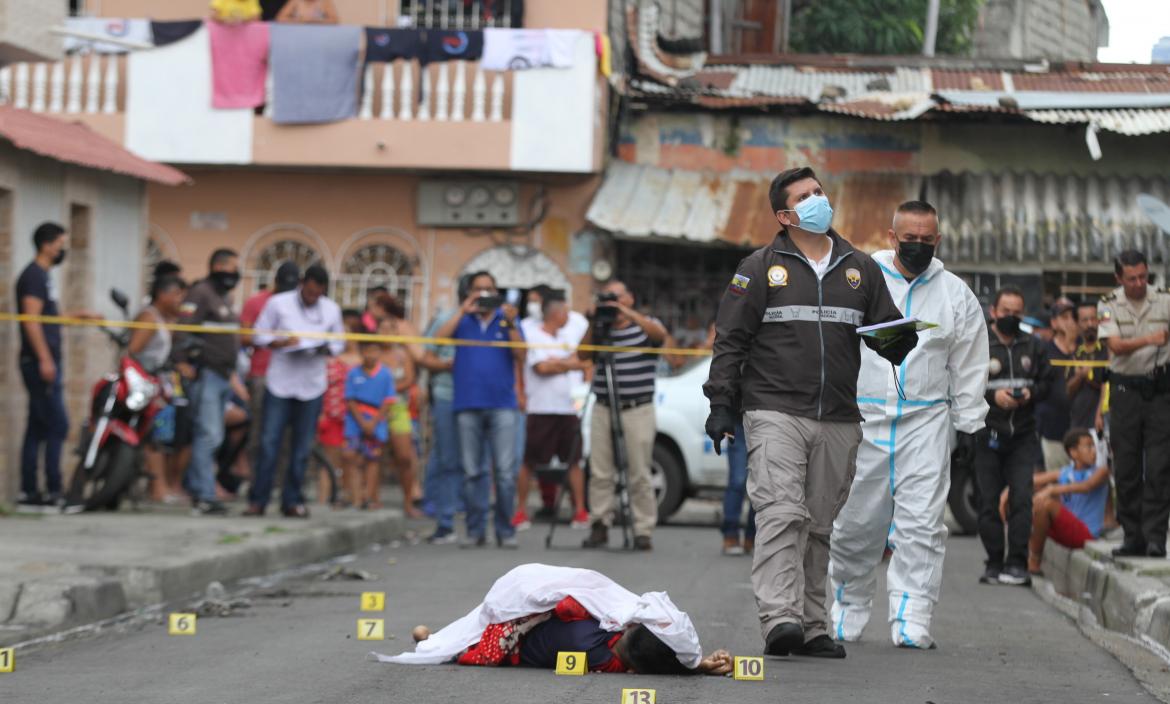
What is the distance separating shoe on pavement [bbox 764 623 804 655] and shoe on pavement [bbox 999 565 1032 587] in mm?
5159

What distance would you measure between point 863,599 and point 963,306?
1435 mm

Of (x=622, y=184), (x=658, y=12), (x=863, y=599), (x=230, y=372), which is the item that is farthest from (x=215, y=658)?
(x=658, y=12)

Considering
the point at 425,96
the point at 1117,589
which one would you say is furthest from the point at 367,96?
the point at 1117,589

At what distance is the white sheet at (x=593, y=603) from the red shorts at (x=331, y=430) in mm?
10207

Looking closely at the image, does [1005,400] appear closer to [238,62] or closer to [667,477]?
[667,477]

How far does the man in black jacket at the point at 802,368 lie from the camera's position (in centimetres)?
789

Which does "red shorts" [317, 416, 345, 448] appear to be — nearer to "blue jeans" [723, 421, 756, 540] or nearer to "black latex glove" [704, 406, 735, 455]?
"blue jeans" [723, 421, 756, 540]

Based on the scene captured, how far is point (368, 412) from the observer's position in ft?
55.7

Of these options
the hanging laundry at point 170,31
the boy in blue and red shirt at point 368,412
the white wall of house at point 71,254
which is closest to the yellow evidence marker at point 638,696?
the white wall of house at point 71,254

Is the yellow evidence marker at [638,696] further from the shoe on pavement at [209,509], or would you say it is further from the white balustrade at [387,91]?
the white balustrade at [387,91]

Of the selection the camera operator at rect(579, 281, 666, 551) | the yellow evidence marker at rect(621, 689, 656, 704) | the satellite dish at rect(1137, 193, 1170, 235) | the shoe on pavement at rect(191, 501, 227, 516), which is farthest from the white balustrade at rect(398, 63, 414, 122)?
the yellow evidence marker at rect(621, 689, 656, 704)

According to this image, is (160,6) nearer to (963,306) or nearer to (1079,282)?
(1079,282)

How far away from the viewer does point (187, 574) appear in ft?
35.8

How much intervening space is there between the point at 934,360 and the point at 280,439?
283 inches
